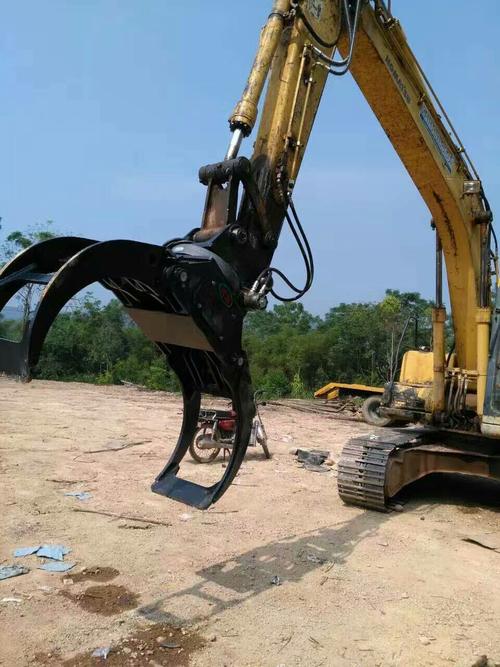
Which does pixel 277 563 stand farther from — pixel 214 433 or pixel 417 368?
pixel 417 368

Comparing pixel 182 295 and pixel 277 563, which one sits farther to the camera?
pixel 277 563

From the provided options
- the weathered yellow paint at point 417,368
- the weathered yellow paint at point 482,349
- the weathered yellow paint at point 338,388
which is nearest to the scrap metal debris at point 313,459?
the weathered yellow paint at point 417,368

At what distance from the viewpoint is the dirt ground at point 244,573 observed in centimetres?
342

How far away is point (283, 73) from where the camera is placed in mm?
4008

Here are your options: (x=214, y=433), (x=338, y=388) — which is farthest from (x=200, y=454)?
(x=338, y=388)

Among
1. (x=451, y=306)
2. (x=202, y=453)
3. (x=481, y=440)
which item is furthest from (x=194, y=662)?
(x=202, y=453)

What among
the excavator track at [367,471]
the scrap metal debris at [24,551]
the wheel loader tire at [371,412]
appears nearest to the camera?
the scrap metal debris at [24,551]

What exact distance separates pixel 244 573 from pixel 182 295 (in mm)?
2318

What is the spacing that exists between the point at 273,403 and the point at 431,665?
13.9 meters

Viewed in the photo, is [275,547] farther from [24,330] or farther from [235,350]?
[24,330]

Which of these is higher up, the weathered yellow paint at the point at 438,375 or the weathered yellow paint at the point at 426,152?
the weathered yellow paint at the point at 426,152

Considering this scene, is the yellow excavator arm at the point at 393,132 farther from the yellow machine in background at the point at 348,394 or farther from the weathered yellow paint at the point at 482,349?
the yellow machine in background at the point at 348,394

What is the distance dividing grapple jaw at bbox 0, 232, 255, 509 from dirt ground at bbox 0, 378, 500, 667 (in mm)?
829

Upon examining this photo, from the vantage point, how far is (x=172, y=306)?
3295mm
